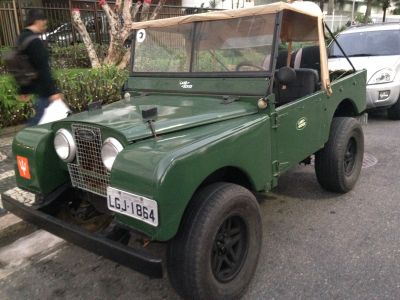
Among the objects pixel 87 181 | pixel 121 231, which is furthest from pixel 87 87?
pixel 121 231

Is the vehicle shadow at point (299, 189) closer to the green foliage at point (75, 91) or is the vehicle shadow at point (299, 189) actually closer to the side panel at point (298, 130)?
the side panel at point (298, 130)

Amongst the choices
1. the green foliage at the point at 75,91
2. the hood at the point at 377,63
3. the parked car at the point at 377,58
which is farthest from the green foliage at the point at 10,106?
the hood at the point at 377,63

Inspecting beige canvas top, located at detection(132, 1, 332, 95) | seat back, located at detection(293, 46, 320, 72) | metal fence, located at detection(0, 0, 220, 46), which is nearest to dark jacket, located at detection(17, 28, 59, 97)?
beige canvas top, located at detection(132, 1, 332, 95)

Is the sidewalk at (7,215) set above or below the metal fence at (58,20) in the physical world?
below

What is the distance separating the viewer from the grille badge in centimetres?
257

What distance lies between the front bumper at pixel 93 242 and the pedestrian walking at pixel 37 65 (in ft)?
4.86

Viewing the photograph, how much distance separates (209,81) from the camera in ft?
11.1

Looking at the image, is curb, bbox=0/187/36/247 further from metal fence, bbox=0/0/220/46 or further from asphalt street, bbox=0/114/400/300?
metal fence, bbox=0/0/220/46

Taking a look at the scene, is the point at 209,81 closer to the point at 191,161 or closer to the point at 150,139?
the point at 150,139

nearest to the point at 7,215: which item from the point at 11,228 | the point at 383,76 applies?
the point at 11,228

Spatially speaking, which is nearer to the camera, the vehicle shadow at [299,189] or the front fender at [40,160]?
the front fender at [40,160]

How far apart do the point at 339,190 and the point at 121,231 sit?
2548 millimetres

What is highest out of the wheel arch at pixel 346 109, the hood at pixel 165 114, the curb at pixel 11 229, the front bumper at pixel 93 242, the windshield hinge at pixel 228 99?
the windshield hinge at pixel 228 99

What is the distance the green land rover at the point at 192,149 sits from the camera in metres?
2.23
